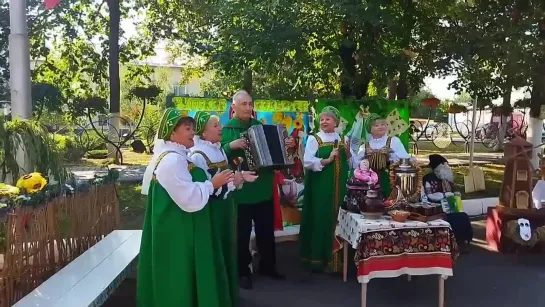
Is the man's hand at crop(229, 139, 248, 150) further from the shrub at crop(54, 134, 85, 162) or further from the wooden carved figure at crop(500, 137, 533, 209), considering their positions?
the shrub at crop(54, 134, 85, 162)

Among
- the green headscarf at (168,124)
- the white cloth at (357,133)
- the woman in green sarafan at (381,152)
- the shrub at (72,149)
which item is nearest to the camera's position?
the green headscarf at (168,124)

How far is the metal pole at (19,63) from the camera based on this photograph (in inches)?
215

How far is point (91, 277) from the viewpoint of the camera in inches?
139

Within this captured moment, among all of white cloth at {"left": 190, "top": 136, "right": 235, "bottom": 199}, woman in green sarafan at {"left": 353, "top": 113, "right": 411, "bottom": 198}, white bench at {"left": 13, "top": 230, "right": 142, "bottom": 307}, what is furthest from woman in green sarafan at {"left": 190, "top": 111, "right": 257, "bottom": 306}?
woman in green sarafan at {"left": 353, "top": 113, "right": 411, "bottom": 198}

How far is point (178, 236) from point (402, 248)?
1616 mm

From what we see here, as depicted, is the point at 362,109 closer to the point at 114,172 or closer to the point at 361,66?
the point at 361,66

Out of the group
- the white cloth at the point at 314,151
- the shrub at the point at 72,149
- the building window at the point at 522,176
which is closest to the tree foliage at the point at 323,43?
the white cloth at the point at 314,151

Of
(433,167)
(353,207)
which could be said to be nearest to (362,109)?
(433,167)

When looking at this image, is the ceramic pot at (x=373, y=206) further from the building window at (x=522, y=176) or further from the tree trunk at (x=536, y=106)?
the tree trunk at (x=536, y=106)

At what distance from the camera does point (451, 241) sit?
3.93 metres

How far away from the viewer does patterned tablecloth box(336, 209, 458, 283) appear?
3854 millimetres

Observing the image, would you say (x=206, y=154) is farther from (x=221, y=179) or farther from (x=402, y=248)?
(x=402, y=248)

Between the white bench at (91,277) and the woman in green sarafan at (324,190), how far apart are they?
1.60 meters

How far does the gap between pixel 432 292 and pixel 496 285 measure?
642 millimetres
